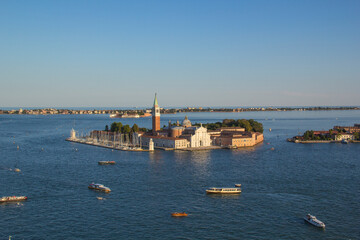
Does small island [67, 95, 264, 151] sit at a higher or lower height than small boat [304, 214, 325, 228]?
higher

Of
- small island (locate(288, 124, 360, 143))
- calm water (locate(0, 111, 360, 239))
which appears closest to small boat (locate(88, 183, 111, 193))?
calm water (locate(0, 111, 360, 239))

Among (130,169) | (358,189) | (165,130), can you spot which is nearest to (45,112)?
(165,130)

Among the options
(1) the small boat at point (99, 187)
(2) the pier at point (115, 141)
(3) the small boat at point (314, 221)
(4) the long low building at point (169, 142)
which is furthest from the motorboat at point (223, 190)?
(4) the long low building at point (169, 142)

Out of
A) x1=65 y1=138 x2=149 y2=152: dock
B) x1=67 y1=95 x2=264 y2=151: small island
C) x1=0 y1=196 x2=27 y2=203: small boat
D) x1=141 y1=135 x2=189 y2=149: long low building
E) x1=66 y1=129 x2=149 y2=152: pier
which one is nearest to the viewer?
x1=0 y1=196 x2=27 y2=203: small boat

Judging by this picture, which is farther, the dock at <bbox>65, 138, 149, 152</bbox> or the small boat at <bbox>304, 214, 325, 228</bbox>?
the dock at <bbox>65, 138, 149, 152</bbox>

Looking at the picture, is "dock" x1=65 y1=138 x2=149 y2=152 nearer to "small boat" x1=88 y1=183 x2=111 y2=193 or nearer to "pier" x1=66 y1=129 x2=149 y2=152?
"pier" x1=66 y1=129 x2=149 y2=152

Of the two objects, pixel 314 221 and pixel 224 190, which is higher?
pixel 224 190

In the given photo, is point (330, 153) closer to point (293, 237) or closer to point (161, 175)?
point (161, 175)

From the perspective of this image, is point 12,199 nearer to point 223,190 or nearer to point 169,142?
point 223,190

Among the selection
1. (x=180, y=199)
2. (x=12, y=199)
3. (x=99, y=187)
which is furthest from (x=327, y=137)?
(x=12, y=199)
